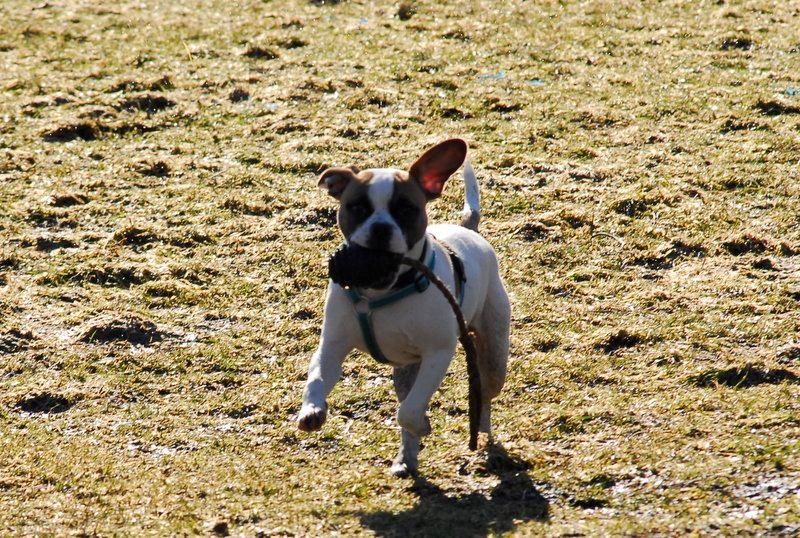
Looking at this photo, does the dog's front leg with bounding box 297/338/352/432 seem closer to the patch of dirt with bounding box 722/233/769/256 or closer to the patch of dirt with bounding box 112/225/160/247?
the patch of dirt with bounding box 112/225/160/247

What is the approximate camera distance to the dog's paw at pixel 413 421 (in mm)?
4465

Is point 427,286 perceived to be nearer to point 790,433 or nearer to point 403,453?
point 403,453

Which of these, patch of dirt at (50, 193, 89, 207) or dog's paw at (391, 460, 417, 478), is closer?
dog's paw at (391, 460, 417, 478)

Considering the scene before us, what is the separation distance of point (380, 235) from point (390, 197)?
7.3 inches

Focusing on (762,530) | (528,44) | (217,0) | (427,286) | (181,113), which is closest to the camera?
(762,530)

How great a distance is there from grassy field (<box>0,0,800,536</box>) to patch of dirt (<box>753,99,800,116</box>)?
2cm

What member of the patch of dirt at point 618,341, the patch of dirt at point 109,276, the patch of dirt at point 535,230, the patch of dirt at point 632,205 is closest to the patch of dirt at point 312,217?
the patch of dirt at point 109,276

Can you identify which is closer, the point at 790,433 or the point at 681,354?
the point at 790,433

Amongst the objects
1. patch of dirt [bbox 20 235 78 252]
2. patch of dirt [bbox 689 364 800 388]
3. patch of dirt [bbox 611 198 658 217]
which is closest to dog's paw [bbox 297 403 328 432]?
patch of dirt [bbox 689 364 800 388]

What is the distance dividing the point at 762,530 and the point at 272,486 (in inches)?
72.6

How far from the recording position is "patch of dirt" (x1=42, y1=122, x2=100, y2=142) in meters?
9.26

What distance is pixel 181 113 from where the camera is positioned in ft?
31.6

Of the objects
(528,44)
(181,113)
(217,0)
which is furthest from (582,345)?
(217,0)

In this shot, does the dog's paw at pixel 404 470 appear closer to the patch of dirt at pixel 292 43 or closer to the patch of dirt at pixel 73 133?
the patch of dirt at pixel 73 133
